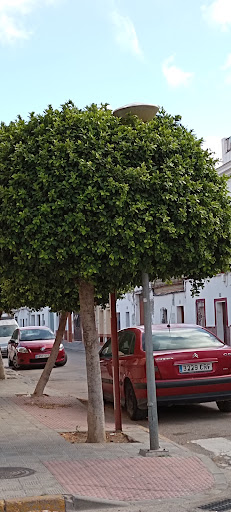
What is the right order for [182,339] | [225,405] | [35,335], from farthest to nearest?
[35,335], [225,405], [182,339]

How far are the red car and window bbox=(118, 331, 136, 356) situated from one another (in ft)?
0.20

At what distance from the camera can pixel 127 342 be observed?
11609 mm

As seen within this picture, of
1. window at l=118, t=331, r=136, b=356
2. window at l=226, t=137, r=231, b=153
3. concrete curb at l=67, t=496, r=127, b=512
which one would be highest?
window at l=226, t=137, r=231, b=153

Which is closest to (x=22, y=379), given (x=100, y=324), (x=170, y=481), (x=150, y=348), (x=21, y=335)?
(x=21, y=335)

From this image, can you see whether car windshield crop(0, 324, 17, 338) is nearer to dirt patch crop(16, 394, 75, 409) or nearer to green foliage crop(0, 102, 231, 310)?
dirt patch crop(16, 394, 75, 409)

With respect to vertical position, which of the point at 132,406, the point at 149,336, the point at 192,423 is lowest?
the point at 192,423

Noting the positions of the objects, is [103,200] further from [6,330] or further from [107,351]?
[6,330]

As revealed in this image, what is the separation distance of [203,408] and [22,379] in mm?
9211

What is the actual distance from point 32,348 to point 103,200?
17620 mm

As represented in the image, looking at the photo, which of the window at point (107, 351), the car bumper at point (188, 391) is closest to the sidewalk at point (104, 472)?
the car bumper at point (188, 391)

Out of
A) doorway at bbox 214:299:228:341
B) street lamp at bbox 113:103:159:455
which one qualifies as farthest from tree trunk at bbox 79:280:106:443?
doorway at bbox 214:299:228:341

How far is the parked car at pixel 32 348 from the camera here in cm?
2414

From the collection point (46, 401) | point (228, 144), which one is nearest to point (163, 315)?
point (228, 144)

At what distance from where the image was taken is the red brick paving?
5992mm
